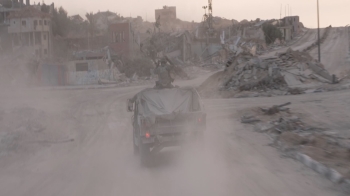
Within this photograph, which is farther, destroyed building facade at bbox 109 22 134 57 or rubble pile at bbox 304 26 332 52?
destroyed building facade at bbox 109 22 134 57

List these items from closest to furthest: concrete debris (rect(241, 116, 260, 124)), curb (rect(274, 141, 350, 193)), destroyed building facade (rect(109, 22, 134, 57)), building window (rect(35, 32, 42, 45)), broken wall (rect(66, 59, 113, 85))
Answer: curb (rect(274, 141, 350, 193))
concrete debris (rect(241, 116, 260, 124))
broken wall (rect(66, 59, 113, 85))
destroyed building facade (rect(109, 22, 134, 57))
building window (rect(35, 32, 42, 45))

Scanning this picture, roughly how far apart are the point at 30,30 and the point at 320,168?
6826cm

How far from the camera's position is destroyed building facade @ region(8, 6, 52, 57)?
71.9m

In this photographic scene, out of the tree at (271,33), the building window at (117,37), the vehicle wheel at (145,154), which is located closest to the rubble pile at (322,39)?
the tree at (271,33)

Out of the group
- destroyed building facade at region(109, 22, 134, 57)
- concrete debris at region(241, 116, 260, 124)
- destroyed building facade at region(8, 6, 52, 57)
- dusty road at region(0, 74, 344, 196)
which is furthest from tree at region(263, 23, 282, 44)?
dusty road at region(0, 74, 344, 196)

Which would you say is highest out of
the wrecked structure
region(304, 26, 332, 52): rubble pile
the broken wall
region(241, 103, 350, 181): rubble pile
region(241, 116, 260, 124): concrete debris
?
the wrecked structure

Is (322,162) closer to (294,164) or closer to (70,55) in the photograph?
(294,164)

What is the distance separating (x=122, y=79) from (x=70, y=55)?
50.7 feet

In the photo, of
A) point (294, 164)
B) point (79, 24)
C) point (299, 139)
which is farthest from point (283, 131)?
point (79, 24)

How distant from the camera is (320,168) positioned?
10.1m

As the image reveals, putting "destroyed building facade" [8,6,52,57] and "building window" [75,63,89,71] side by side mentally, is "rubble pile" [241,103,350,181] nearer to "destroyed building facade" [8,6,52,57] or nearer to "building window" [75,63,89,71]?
"building window" [75,63,89,71]

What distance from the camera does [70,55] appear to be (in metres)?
71.6

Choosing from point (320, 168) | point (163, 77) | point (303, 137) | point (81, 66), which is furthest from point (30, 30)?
point (320, 168)

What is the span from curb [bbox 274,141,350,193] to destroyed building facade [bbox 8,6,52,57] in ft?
214
